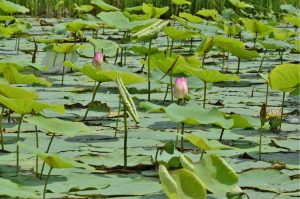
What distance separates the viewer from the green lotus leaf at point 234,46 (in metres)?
2.83

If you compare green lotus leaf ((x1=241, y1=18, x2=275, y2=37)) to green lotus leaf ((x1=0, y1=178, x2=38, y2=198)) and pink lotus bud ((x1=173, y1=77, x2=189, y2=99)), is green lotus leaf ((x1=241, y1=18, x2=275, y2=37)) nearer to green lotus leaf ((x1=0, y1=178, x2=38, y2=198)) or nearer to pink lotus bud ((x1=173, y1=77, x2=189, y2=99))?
pink lotus bud ((x1=173, y1=77, x2=189, y2=99))

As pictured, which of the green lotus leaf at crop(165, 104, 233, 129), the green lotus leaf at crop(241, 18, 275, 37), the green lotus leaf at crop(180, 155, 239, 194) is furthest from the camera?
the green lotus leaf at crop(241, 18, 275, 37)

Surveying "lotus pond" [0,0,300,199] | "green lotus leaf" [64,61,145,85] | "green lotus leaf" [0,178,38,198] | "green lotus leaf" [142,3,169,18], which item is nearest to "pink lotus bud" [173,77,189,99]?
"lotus pond" [0,0,300,199]

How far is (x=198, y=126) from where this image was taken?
2.23 metres

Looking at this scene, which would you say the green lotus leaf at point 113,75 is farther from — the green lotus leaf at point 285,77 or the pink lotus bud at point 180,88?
the green lotus leaf at point 285,77

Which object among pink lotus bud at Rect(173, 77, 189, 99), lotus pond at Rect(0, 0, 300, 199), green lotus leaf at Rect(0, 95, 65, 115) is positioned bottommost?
lotus pond at Rect(0, 0, 300, 199)

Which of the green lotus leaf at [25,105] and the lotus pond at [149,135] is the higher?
the green lotus leaf at [25,105]

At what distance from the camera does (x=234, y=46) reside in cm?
291

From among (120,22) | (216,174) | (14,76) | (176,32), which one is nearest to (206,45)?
(120,22)

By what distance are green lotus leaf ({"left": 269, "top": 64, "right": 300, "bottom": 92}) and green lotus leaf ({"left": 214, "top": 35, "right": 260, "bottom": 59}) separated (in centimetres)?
83

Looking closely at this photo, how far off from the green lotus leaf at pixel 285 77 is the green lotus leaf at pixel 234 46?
83 cm

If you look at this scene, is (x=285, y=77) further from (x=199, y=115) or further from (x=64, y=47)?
(x=64, y=47)

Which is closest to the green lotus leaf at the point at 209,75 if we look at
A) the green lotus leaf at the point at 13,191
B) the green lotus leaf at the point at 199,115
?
the green lotus leaf at the point at 199,115

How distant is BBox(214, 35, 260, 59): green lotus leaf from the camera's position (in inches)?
111
